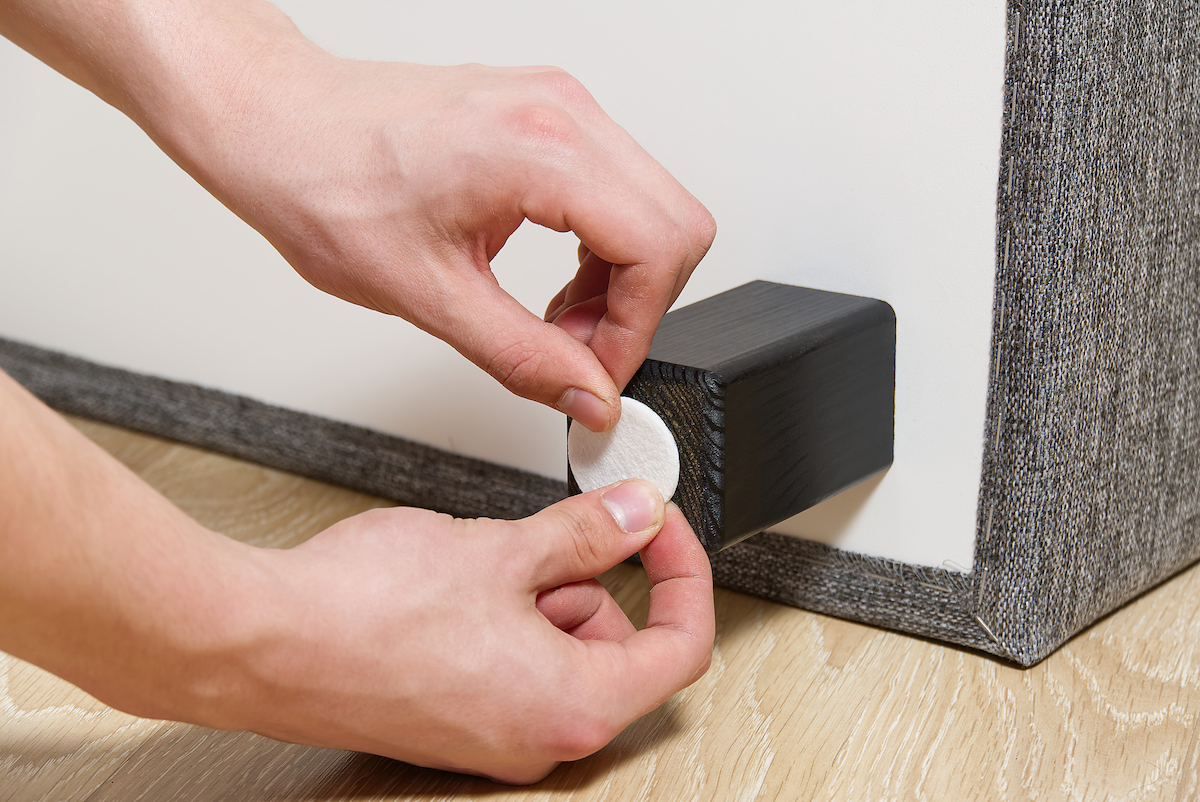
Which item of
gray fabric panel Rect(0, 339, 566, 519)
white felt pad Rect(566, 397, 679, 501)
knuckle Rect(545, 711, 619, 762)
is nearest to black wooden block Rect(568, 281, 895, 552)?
white felt pad Rect(566, 397, 679, 501)

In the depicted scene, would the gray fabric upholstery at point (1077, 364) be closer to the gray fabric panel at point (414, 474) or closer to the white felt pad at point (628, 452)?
the gray fabric panel at point (414, 474)

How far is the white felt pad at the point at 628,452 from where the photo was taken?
52 centimetres

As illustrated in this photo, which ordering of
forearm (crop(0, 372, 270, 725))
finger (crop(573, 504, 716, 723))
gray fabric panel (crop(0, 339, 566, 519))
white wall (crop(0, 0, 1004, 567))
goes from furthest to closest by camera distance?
gray fabric panel (crop(0, 339, 566, 519)), white wall (crop(0, 0, 1004, 567)), finger (crop(573, 504, 716, 723)), forearm (crop(0, 372, 270, 725))

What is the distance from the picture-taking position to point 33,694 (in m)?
0.59

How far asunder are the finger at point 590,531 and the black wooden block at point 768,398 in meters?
0.03

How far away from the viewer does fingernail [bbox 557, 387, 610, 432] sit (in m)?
0.50

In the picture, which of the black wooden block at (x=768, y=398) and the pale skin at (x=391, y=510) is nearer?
the pale skin at (x=391, y=510)

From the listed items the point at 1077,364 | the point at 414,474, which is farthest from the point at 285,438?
the point at 1077,364

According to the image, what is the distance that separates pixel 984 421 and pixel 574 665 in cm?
28

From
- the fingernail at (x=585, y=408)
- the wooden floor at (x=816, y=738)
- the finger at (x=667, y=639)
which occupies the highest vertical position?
the fingernail at (x=585, y=408)

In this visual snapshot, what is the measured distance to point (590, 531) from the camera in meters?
0.49

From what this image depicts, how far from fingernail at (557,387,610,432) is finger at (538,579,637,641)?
0.25ft

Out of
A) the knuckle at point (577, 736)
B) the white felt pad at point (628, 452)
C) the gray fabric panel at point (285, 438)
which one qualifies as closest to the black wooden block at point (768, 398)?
the white felt pad at point (628, 452)

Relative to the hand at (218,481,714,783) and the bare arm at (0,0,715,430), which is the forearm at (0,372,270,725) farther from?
the bare arm at (0,0,715,430)
